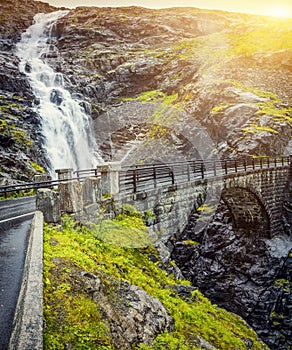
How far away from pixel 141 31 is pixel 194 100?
33.3 m

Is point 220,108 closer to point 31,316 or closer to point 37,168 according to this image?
point 37,168

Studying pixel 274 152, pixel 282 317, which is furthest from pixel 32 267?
pixel 274 152

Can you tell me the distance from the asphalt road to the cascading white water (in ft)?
59.2

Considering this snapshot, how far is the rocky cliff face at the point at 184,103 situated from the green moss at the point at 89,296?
1156 cm

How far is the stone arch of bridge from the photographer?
21.9 m

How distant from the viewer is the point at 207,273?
874 inches

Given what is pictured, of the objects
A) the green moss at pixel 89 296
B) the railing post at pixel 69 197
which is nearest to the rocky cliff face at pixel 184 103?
the green moss at pixel 89 296

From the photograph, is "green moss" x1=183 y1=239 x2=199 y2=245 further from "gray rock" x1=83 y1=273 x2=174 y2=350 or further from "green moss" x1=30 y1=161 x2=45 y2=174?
"gray rock" x1=83 y1=273 x2=174 y2=350

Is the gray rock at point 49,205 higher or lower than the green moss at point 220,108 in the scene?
lower

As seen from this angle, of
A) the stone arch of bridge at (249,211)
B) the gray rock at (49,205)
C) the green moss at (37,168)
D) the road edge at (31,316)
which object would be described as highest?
the green moss at (37,168)

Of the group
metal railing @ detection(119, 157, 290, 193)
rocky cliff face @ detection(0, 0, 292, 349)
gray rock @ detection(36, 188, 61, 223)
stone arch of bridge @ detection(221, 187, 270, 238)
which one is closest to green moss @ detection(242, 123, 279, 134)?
rocky cliff face @ detection(0, 0, 292, 349)

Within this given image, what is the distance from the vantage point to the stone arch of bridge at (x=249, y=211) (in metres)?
21.9

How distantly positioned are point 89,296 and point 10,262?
1933 mm

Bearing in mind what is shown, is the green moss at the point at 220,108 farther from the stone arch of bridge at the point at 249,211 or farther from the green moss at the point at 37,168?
the green moss at the point at 37,168
